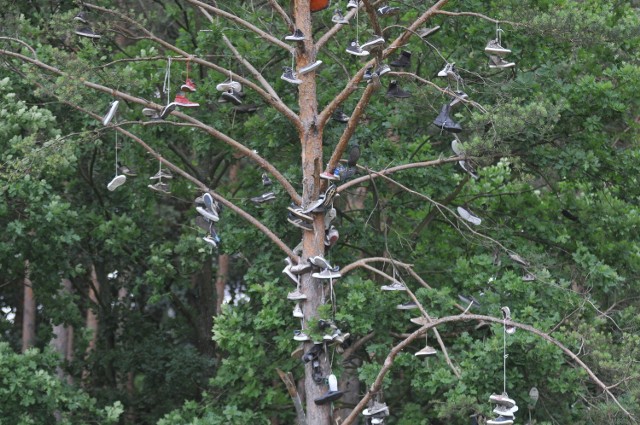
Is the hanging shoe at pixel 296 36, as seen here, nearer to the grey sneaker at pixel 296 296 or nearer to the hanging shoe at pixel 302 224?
the hanging shoe at pixel 302 224

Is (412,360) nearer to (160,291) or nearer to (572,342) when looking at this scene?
(572,342)

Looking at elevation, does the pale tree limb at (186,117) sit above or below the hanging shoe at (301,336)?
above

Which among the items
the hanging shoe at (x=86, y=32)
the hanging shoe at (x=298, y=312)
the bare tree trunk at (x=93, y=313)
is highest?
the hanging shoe at (x=86, y=32)

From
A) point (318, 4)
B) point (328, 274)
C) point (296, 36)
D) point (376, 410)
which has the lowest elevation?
point (376, 410)

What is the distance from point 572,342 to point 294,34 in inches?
131

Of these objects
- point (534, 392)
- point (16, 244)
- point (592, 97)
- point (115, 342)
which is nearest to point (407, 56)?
point (592, 97)

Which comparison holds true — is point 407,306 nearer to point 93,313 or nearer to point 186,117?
point 186,117

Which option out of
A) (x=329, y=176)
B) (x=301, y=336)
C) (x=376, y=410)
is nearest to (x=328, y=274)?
(x=301, y=336)

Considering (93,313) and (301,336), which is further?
(93,313)

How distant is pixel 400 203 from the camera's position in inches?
442

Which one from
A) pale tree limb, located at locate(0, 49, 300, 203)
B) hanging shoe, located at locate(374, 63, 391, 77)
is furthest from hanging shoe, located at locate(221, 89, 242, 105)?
hanging shoe, located at locate(374, 63, 391, 77)

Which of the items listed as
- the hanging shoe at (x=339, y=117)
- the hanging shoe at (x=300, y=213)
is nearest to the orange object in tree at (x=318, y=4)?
the hanging shoe at (x=339, y=117)

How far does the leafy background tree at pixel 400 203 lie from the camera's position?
9.27 meters

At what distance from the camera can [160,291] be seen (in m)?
12.8
